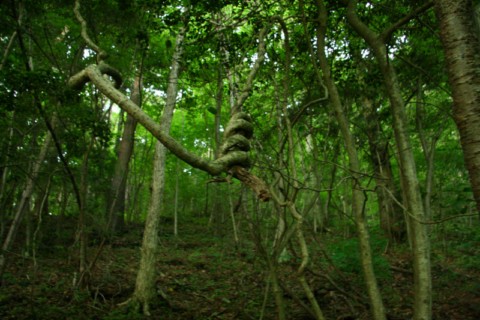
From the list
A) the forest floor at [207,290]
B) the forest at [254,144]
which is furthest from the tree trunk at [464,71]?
the forest floor at [207,290]

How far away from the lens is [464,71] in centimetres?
204

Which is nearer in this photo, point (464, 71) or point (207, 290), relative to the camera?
point (464, 71)

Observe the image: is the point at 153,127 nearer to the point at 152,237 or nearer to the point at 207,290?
the point at 152,237

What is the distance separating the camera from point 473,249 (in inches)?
379

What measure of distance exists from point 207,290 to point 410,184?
5649 mm

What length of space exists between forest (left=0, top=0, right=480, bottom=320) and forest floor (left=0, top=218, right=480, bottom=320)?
5cm

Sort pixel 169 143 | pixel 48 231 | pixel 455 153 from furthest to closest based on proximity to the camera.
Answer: pixel 48 231
pixel 455 153
pixel 169 143

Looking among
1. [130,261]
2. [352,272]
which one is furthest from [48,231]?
[352,272]

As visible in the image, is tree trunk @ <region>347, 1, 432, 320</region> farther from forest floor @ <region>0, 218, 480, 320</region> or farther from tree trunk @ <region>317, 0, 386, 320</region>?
forest floor @ <region>0, 218, 480, 320</region>

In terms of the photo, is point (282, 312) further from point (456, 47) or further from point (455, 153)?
point (455, 153)

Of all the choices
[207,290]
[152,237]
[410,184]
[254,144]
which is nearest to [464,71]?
[410,184]

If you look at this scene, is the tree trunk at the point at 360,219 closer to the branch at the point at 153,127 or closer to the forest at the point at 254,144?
the forest at the point at 254,144

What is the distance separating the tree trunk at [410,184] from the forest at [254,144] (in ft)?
0.05

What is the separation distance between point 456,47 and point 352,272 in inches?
241
